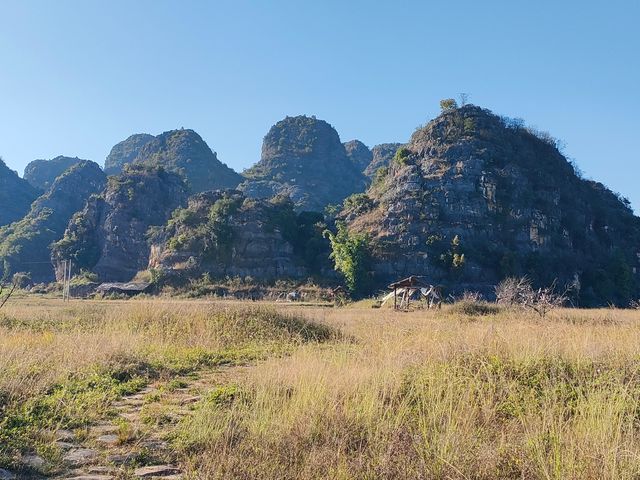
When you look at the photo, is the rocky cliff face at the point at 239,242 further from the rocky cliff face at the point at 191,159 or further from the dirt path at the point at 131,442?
the rocky cliff face at the point at 191,159

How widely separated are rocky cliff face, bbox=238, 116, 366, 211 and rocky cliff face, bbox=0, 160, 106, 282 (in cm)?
4255

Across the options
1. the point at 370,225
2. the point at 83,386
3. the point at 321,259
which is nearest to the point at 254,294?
the point at 321,259

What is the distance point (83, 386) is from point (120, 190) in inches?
3627

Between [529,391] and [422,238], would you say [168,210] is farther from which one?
[529,391]

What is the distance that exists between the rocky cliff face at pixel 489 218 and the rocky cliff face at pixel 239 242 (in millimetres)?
8415

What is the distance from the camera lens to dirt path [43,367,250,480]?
13.0ft

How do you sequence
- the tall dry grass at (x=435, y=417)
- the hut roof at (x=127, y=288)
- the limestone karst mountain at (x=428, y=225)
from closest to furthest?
the tall dry grass at (x=435, y=417) < the hut roof at (x=127, y=288) < the limestone karst mountain at (x=428, y=225)

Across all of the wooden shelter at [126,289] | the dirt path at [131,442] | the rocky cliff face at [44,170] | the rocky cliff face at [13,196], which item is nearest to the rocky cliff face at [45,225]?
the rocky cliff face at [13,196]

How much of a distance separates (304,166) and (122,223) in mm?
79225

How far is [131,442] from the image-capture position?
15.1ft

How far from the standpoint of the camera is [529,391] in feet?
19.0

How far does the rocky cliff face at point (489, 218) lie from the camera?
64.3m

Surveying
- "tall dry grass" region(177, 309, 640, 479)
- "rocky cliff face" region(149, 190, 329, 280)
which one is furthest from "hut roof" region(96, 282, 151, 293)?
"tall dry grass" region(177, 309, 640, 479)

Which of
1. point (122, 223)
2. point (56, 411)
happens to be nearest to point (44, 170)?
point (122, 223)
